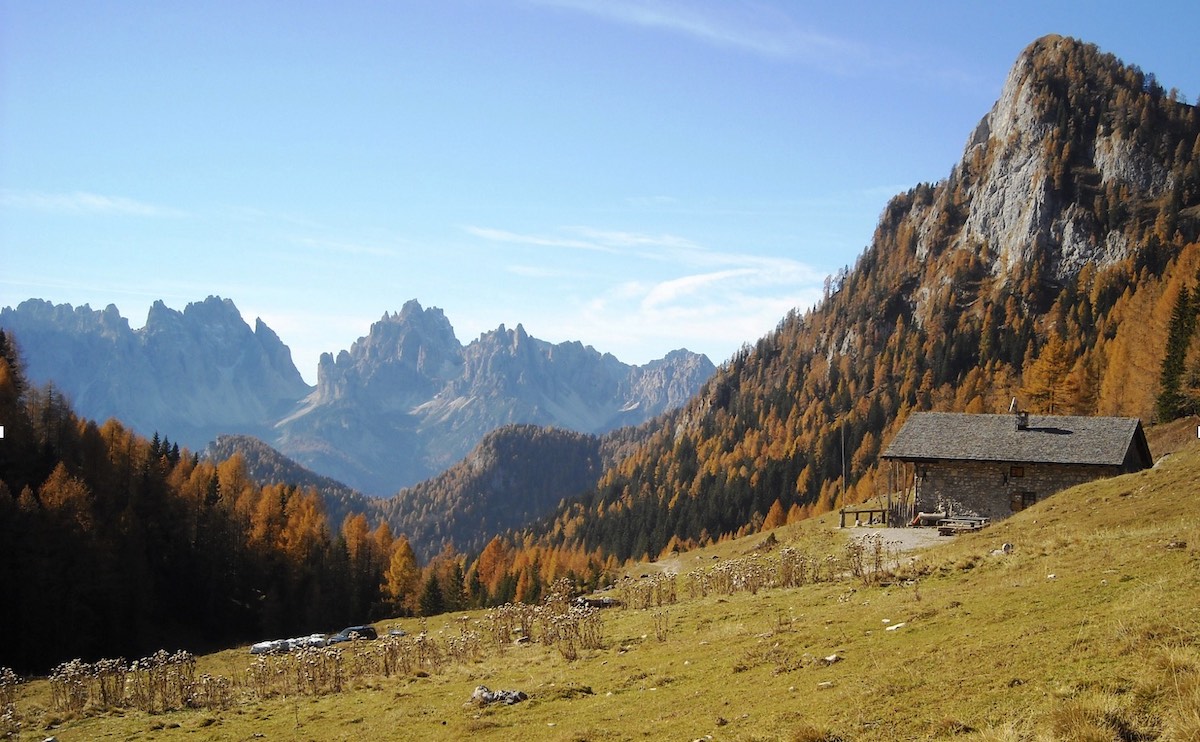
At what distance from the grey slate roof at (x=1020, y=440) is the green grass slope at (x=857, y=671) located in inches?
693

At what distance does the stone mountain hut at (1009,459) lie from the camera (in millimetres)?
48656

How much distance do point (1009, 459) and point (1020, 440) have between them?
2.45m

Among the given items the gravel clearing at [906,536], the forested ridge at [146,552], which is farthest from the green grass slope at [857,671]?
the forested ridge at [146,552]

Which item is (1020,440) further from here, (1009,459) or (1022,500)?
(1022,500)

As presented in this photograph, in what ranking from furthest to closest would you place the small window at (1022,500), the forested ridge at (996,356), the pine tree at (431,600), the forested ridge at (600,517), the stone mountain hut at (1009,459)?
the forested ridge at (996,356) → the pine tree at (431,600) → the forested ridge at (600,517) → the small window at (1022,500) → the stone mountain hut at (1009,459)

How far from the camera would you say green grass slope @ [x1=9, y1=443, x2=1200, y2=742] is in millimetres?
10914

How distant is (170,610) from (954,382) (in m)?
141

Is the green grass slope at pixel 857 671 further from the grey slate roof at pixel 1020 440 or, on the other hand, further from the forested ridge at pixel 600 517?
the forested ridge at pixel 600 517

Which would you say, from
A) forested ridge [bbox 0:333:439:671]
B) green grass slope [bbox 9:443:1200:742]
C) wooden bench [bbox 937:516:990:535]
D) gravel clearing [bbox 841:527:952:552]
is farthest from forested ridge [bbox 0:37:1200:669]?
green grass slope [bbox 9:443:1200:742]

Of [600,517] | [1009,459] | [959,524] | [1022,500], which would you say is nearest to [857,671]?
[959,524]

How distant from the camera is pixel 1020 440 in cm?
5081

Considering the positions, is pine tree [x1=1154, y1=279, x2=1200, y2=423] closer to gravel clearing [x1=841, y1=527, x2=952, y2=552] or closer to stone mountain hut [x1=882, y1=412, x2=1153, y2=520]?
stone mountain hut [x1=882, y1=412, x2=1153, y2=520]

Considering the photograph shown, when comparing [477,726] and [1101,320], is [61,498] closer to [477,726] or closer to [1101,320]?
[477,726]

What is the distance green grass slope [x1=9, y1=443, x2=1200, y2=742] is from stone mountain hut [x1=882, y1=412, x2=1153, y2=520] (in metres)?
17.6
